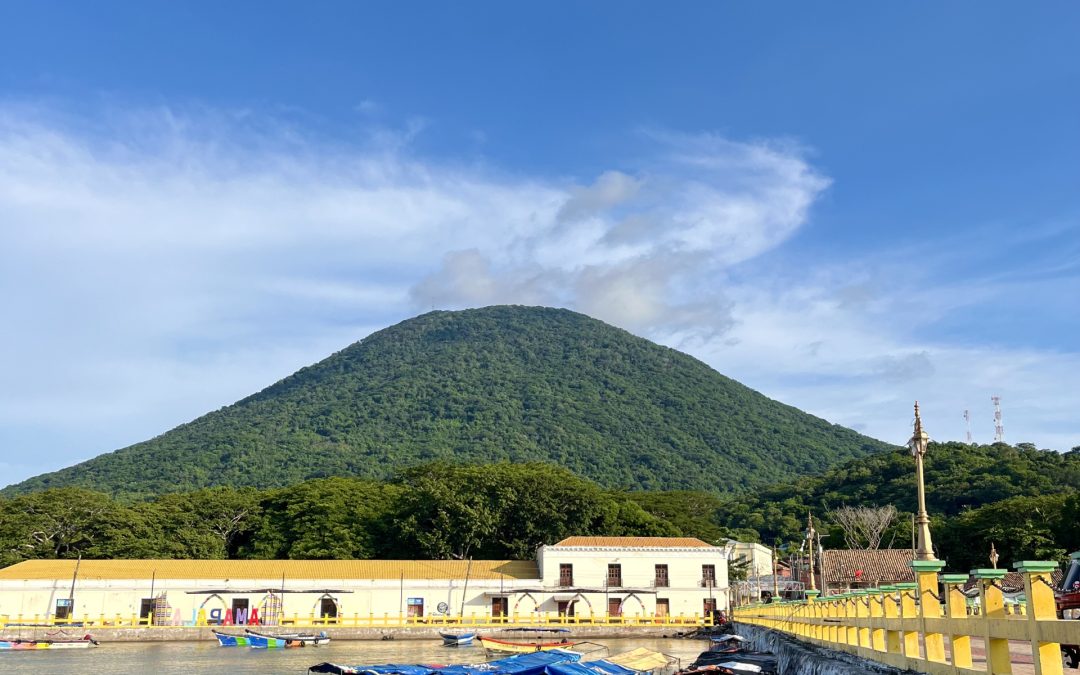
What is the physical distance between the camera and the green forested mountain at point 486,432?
431ft

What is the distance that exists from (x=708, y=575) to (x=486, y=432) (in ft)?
342

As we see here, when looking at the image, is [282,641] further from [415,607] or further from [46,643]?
[415,607]

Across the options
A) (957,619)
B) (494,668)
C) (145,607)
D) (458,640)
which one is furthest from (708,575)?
(957,619)

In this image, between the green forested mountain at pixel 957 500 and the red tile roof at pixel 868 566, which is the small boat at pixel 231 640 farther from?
the green forested mountain at pixel 957 500

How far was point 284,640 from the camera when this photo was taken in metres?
43.7

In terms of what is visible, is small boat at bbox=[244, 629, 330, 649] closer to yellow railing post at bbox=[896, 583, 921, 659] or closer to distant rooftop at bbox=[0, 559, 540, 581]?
distant rooftop at bbox=[0, 559, 540, 581]

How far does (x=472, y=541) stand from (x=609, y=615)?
10.9 meters

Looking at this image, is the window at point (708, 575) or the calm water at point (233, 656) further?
the window at point (708, 575)

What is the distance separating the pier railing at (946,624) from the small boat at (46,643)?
36217 mm

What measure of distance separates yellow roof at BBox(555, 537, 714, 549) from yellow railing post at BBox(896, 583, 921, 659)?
44.3 metres

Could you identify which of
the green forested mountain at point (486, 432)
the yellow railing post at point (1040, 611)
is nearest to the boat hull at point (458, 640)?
the yellow railing post at point (1040, 611)

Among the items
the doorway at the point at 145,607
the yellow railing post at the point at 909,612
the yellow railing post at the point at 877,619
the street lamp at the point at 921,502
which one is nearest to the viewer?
the yellow railing post at the point at 909,612

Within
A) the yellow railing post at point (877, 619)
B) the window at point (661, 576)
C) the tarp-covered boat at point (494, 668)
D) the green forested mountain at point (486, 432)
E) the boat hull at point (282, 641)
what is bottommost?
the boat hull at point (282, 641)

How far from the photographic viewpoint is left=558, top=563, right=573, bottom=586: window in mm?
53938
